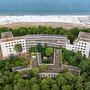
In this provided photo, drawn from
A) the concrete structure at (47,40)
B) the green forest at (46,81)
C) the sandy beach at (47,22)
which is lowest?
the green forest at (46,81)

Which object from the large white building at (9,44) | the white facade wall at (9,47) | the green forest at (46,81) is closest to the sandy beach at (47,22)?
the large white building at (9,44)

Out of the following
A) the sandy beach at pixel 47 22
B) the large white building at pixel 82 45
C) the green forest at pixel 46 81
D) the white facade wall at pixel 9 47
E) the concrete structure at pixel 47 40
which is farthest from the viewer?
the sandy beach at pixel 47 22

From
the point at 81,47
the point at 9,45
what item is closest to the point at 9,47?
the point at 9,45

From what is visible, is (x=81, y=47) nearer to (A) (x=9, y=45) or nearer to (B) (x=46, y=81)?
(B) (x=46, y=81)

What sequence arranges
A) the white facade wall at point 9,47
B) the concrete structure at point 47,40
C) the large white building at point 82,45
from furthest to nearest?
1. the concrete structure at point 47,40
2. the white facade wall at point 9,47
3. the large white building at point 82,45

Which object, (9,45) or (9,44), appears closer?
(9,44)

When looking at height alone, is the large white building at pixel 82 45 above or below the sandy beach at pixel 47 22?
below

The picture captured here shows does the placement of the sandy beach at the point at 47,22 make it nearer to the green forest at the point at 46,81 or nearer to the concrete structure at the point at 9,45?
the concrete structure at the point at 9,45

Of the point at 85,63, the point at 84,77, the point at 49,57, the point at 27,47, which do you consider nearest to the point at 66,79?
the point at 84,77
